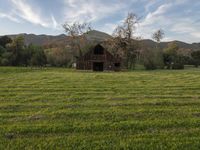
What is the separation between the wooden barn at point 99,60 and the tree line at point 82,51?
3907 millimetres

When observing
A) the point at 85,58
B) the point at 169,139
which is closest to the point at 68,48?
the point at 85,58

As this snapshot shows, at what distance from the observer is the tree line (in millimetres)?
51312

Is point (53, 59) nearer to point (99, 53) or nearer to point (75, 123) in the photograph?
point (99, 53)

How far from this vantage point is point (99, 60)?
44.3 m

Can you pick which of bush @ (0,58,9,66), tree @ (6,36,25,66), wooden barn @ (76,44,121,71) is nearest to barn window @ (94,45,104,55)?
wooden barn @ (76,44,121,71)

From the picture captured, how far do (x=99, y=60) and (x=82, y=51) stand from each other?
60.0 ft

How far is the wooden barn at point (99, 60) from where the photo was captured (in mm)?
44281

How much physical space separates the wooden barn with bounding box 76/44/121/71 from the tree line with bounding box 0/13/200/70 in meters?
3.91

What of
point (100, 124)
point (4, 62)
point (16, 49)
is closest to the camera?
point (100, 124)

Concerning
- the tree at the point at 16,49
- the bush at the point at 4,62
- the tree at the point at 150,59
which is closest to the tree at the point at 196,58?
the tree at the point at 150,59

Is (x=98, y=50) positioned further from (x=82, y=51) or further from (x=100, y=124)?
(x=100, y=124)

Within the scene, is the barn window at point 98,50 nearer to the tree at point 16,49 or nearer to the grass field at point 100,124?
the tree at point 16,49

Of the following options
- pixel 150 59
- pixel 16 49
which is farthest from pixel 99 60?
pixel 16 49

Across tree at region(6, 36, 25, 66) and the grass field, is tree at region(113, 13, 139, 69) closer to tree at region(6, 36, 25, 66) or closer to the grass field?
tree at region(6, 36, 25, 66)
